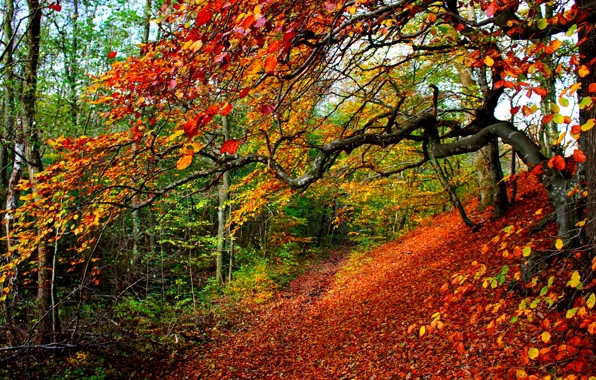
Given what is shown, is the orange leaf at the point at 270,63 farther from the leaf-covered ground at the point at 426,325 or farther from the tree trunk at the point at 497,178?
the tree trunk at the point at 497,178

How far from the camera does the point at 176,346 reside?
7938 mm

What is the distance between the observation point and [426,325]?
482cm

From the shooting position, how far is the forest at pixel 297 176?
293cm

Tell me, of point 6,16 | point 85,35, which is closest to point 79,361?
point 6,16

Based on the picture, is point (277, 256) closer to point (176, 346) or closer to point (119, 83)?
point (176, 346)

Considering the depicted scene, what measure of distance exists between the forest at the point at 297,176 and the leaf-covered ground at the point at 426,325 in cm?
6

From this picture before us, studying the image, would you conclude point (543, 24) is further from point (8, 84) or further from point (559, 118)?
point (8, 84)

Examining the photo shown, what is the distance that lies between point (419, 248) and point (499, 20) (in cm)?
930

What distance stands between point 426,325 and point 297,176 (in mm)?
5299

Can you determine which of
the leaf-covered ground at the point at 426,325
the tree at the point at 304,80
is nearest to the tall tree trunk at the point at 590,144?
the tree at the point at 304,80

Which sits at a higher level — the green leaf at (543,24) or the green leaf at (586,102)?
the green leaf at (543,24)

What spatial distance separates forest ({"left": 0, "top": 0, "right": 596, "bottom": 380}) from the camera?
115 inches

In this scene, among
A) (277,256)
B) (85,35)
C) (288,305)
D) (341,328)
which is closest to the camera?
(341,328)

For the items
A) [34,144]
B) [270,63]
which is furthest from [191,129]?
[34,144]
